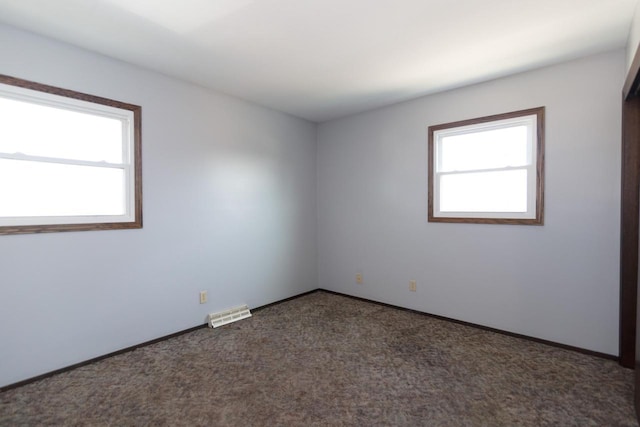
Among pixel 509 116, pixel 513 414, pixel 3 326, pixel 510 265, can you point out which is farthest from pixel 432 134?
pixel 3 326

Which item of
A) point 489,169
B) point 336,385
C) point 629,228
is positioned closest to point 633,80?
point 629,228

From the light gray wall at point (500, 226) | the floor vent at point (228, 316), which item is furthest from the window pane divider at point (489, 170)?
the floor vent at point (228, 316)

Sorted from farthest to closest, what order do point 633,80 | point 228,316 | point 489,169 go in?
point 228,316
point 489,169
point 633,80

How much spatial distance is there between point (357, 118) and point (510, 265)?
2514mm

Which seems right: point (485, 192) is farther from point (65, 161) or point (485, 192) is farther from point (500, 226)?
point (65, 161)

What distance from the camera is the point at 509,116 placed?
2881 mm

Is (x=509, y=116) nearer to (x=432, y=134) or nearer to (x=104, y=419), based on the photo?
(x=432, y=134)

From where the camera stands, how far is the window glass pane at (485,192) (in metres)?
2.90

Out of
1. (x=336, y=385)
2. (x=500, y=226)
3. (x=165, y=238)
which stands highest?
(x=500, y=226)

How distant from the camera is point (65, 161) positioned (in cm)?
237

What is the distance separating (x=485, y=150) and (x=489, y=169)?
0.72 ft

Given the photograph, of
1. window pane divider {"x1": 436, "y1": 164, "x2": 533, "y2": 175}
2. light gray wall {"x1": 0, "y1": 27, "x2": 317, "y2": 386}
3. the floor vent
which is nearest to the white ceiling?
light gray wall {"x1": 0, "y1": 27, "x2": 317, "y2": 386}

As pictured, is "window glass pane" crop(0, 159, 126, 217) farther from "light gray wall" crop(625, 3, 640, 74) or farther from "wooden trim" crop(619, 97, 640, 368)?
"wooden trim" crop(619, 97, 640, 368)

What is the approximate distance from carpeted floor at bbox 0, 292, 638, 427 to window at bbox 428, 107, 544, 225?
1.21m
